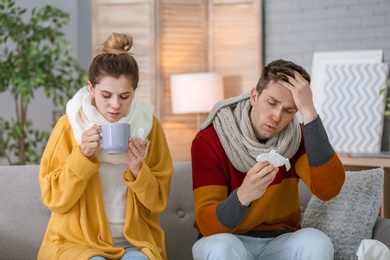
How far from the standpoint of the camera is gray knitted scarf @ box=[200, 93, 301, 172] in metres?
2.52

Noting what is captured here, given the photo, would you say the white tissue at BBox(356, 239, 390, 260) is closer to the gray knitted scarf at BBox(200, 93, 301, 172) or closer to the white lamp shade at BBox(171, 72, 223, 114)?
the gray knitted scarf at BBox(200, 93, 301, 172)

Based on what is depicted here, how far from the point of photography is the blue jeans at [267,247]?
2.30 m

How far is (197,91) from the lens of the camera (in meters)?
5.70

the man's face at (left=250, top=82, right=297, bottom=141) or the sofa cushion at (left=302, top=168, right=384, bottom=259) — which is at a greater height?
the man's face at (left=250, top=82, right=297, bottom=141)

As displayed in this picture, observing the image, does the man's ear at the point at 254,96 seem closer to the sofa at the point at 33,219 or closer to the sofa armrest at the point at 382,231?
the sofa at the point at 33,219

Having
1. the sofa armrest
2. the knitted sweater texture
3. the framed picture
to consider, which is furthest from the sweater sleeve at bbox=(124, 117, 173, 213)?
the framed picture

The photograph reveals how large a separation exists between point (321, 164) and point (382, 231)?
1.33 feet

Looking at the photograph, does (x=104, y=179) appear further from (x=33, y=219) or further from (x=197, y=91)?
(x=197, y=91)

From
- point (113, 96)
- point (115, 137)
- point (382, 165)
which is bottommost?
point (382, 165)

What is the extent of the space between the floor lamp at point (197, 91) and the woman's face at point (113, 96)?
331 cm

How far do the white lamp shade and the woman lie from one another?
318 centimetres

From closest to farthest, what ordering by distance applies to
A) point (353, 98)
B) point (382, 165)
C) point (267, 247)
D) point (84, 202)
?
point (84, 202) → point (267, 247) → point (382, 165) → point (353, 98)

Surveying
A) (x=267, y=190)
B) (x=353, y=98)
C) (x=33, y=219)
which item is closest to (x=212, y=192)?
(x=267, y=190)

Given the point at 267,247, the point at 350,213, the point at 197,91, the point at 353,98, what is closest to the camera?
the point at 267,247
